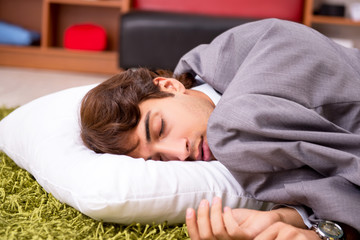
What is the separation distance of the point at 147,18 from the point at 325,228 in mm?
2195

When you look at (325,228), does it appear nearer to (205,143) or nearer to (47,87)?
(205,143)

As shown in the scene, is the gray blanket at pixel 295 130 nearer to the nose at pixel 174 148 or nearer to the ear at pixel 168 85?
the nose at pixel 174 148

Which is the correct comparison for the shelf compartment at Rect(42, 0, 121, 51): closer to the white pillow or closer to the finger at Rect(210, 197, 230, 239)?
the white pillow

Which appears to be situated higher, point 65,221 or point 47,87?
point 65,221

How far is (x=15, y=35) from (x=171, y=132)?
104 inches

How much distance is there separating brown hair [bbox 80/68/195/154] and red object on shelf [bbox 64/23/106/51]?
2.22 meters

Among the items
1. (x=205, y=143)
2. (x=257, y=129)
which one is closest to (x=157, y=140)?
(x=205, y=143)

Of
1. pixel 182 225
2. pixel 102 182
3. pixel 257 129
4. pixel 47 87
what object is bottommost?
pixel 47 87

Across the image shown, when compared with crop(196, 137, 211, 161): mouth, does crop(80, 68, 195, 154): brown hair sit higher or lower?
higher

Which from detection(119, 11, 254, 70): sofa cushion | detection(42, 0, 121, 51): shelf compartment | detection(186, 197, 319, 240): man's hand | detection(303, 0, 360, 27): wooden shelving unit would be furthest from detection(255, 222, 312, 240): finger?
detection(42, 0, 121, 51): shelf compartment

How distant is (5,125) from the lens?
1.26 m

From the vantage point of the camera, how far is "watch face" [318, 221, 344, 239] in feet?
2.66

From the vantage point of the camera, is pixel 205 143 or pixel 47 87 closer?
pixel 205 143

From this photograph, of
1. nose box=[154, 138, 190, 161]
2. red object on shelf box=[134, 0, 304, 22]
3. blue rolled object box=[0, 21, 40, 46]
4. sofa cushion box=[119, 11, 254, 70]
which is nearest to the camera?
nose box=[154, 138, 190, 161]
